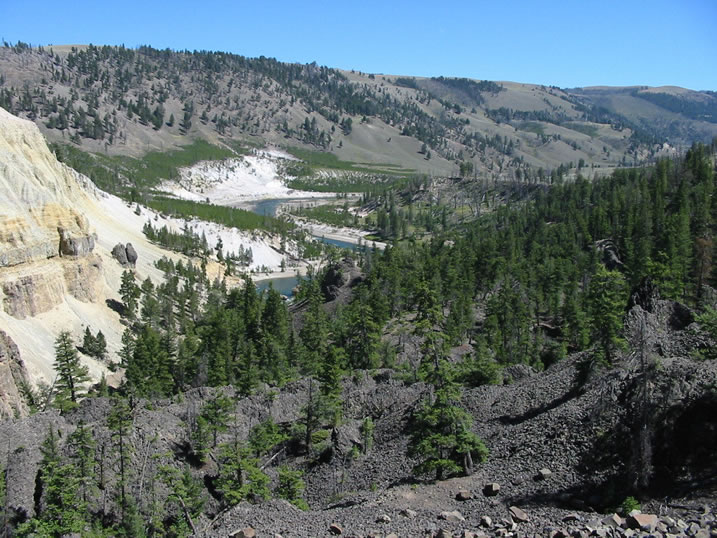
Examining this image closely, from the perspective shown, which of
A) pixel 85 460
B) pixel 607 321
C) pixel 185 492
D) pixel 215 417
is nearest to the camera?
pixel 185 492

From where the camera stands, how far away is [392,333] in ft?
252

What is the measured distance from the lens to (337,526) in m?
23.1

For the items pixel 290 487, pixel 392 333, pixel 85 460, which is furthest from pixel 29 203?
pixel 290 487

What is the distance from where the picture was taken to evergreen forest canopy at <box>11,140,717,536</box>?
96.6 ft

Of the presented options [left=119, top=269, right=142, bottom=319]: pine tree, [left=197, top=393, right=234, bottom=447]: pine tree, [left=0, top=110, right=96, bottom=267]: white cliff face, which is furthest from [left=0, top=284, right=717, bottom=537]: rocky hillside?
[left=119, top=269, right=142, bottom=319]: pine tree

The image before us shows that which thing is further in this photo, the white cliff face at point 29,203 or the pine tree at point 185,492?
the white cliff face at point 29,203

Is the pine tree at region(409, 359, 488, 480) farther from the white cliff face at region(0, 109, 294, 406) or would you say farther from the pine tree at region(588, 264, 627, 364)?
the white cliff face at region(0, 109, 294, 406)

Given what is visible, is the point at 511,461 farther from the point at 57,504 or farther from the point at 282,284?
the point at 282,284

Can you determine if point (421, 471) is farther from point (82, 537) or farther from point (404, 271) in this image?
point (404, 271)

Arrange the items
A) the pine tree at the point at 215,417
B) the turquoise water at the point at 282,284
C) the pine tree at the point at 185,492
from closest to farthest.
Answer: the pine tree at the point at 185,492 < the pine tree at the point at 215,417 < the turquoise water at the point at 282,284

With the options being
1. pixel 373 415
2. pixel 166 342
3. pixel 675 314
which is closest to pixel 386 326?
pixel 166 342

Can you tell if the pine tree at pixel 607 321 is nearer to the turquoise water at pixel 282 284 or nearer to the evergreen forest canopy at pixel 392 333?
the evergreen forest canopy at pixel 392 333

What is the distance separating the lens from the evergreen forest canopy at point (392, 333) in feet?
96.6

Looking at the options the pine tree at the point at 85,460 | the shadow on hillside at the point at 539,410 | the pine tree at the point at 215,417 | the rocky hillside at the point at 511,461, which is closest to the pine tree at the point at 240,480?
the rocky hillside at the point at 511,461
